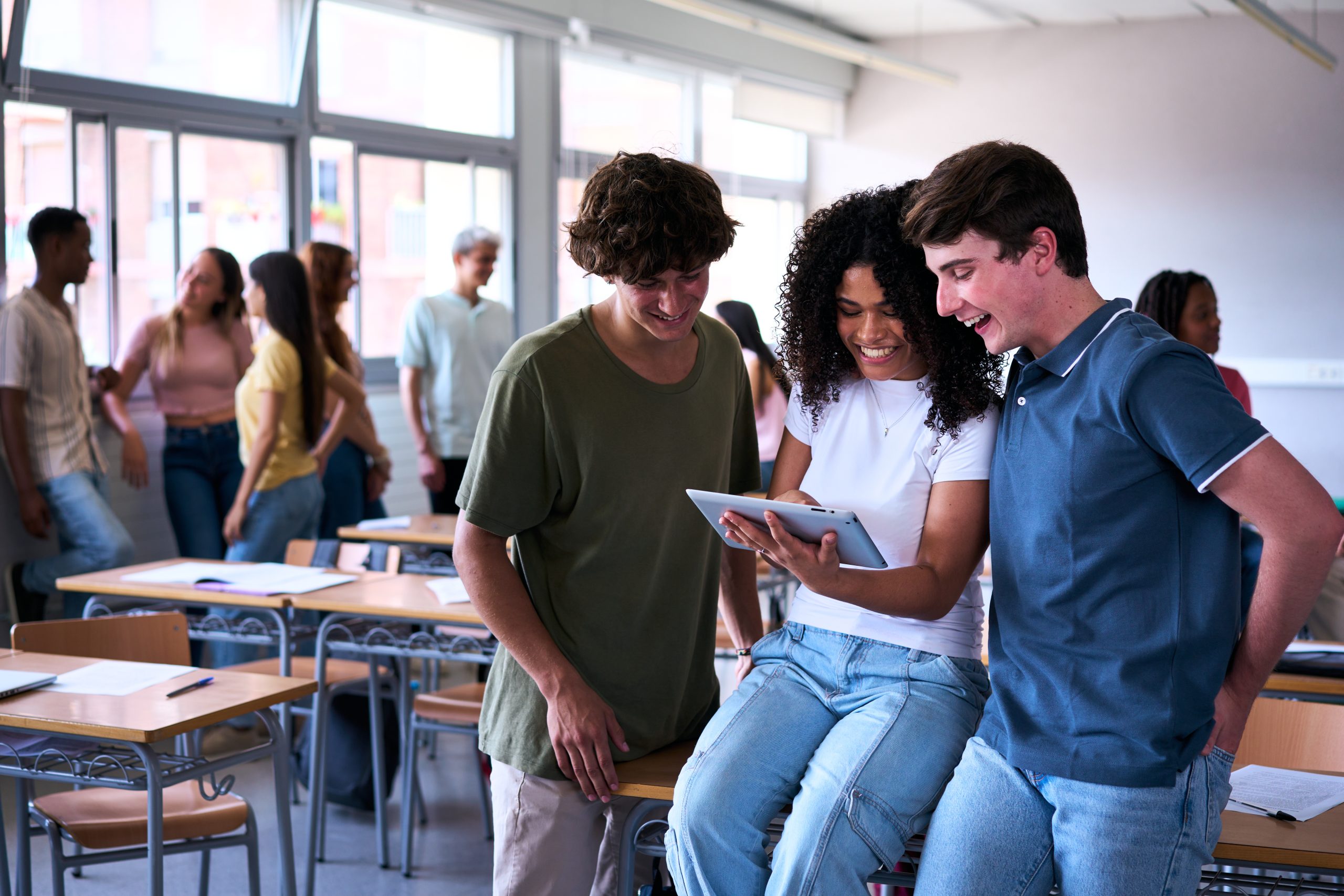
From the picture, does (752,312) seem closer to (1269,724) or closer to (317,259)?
(317,259)

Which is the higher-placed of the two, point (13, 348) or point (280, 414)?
point (13, 348)

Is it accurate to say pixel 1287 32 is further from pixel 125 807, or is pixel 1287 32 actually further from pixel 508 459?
pixel 125 807

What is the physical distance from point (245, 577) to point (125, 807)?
1.06 m

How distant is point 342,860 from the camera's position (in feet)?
11.3

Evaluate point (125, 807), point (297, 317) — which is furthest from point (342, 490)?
point (125, 807)

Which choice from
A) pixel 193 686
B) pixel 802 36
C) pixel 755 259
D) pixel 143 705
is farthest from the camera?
pixel 755 259

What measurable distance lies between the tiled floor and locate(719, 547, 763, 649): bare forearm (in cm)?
155

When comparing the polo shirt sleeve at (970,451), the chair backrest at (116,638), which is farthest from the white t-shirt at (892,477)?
the chair backrest at (116,638)

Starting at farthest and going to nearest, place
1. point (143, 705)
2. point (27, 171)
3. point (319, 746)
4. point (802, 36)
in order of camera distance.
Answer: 1. point (802, 36)
2. point (27, 171)
3. point (319, 746)
4. point (143, 705)

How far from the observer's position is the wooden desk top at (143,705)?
210cm

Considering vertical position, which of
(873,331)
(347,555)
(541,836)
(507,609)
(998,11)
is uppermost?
(998,11)

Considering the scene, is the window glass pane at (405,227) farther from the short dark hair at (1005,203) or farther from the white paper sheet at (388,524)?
the short dark hair at (1005,203)

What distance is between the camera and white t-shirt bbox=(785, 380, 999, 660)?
1741 mm

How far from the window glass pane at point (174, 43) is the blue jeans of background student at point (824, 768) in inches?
180
